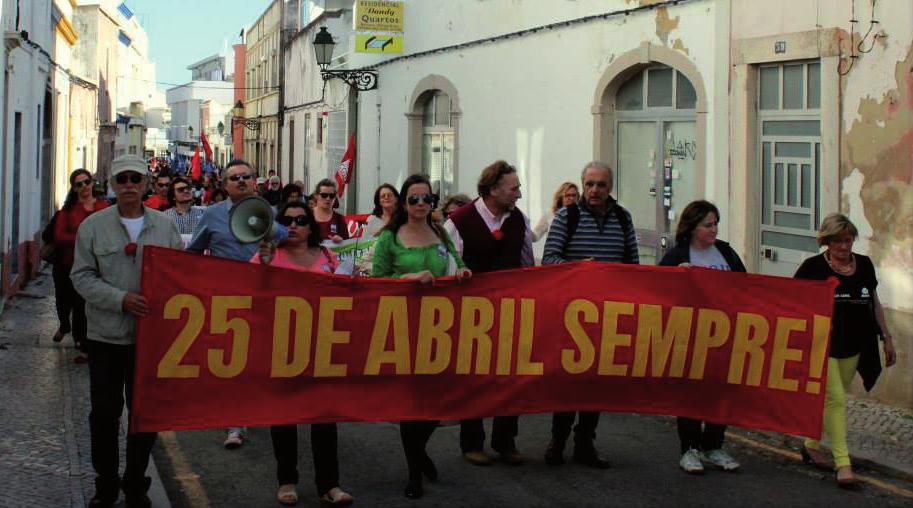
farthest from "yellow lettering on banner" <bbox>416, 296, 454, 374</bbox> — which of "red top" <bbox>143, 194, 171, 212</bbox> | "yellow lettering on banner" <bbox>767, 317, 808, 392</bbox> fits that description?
"red top" <bbox>143, 194, 171, 212</bbox>

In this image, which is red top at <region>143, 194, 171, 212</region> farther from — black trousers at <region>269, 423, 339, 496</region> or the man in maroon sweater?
black trousers at <region>269, 423, 339, 496</region>

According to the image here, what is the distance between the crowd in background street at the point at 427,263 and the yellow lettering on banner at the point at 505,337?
362 millimetres

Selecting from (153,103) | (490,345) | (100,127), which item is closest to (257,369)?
(490,345)

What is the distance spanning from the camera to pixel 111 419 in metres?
6.46

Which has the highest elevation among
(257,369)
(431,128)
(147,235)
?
(431,128)

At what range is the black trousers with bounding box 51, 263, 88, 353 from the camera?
461 inches

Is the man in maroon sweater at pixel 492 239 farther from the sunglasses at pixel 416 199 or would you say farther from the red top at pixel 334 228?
the red top at pixel 334 228

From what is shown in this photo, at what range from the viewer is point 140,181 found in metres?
6.61

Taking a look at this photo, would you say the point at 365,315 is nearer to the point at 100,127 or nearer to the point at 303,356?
the point at 303,356

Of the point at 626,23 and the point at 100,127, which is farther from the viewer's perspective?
the point at 100,127

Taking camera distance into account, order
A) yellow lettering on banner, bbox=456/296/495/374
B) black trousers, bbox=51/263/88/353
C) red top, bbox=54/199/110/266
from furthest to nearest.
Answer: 1. black trousers, bbox=51/263/88/353
2. red top, bbox=54/199/110/266
3. yellow lettering on banner, bbox=456/296/495/374

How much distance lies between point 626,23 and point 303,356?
873 centimetres

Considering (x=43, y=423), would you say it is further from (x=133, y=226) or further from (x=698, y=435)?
(x=698, y=435)

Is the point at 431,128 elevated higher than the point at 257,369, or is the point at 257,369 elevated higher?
the point at 431,128
